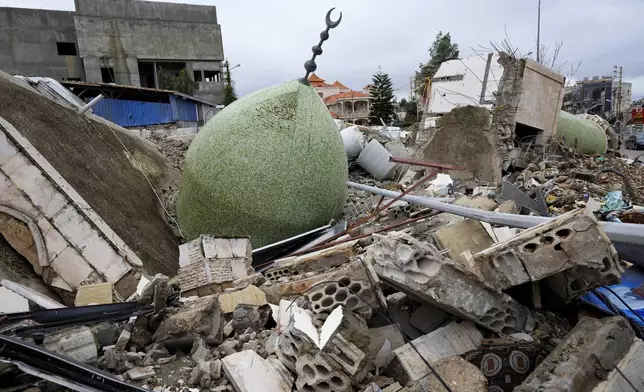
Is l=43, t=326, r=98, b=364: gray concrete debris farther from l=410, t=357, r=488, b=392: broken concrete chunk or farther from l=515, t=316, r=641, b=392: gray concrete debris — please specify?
l=515, t=316, r=641, b=392: gray concrete debris

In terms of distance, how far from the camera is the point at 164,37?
931 inches

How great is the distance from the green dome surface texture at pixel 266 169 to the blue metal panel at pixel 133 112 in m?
11.7

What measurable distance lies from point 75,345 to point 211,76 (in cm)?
Result: 2585

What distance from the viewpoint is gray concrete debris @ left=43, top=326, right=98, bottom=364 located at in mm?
2504

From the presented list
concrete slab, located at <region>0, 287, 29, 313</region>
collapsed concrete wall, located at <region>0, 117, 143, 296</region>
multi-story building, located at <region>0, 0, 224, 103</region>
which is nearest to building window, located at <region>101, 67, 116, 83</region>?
multi-story building, located at <region>0, 0, 224, 103</region>

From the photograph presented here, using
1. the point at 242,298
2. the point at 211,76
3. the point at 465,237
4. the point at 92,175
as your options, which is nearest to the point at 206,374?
the point at 242,298

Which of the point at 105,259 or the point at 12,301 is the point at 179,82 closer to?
the point at 105,259

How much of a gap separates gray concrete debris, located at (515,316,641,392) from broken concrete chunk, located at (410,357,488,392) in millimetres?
209

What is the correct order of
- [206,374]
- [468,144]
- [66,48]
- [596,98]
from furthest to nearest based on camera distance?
[596,98], [66,48], [468,144], [206,374]

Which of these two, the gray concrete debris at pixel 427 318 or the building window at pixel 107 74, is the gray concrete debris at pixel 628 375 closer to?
the gray concrete debris at pixel 427 318

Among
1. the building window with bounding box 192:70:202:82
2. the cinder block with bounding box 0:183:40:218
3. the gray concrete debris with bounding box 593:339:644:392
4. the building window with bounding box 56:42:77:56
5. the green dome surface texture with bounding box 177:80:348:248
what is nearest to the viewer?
the gray concrete debris with bounding box 593:339:644:392

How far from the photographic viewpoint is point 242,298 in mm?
3500

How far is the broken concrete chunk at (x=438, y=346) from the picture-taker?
8.13ft

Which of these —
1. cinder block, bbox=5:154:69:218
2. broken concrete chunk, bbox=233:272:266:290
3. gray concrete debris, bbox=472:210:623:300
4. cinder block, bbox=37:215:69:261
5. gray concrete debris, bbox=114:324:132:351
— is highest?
cinder block, bbox=5:154:69:218
